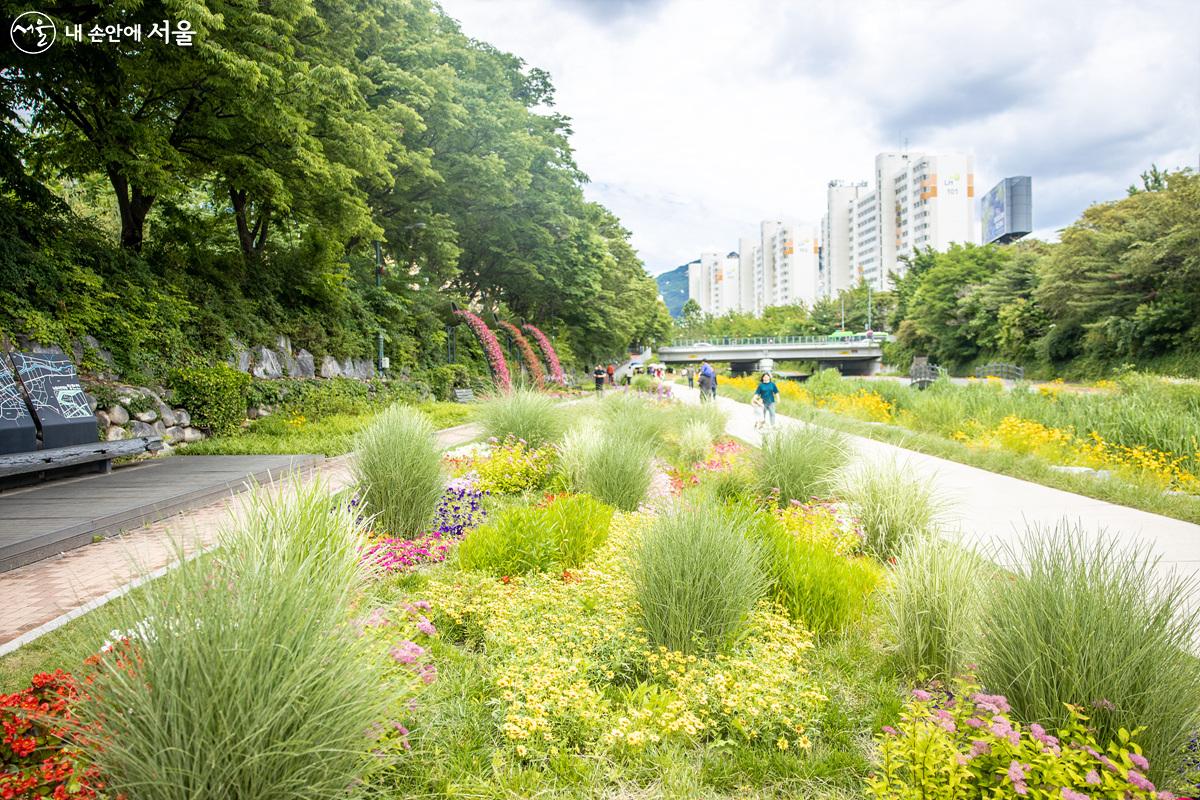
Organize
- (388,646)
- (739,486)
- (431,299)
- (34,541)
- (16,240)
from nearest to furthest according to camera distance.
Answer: (388,646)
(34,541)
(739,486)
(16,240)
(431,299)

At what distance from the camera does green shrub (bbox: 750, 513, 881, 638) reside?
12.3 ft

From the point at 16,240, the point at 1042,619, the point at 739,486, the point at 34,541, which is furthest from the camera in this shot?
the point at 16,240

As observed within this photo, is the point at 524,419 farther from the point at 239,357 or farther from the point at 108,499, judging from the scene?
the point at 239,357

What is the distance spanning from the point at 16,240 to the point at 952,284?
58638 millimetres

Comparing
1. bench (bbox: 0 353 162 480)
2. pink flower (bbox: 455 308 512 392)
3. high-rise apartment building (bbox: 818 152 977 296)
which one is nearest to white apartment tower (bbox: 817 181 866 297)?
high-rise apartment building (bbox: 818 152 977 296)

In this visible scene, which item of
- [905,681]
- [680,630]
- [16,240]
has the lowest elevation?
[905,681]

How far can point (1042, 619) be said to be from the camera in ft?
8.41

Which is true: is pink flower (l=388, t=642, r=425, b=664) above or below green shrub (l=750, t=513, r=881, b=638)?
above

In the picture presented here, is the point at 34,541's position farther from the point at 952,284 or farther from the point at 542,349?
the point at 952,284

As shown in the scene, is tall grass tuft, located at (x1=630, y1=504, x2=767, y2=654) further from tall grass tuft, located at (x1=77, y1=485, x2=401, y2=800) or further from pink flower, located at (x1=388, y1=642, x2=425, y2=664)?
tall grass tuft, located at (x1=77, y1=485, x2=401, y2=800)

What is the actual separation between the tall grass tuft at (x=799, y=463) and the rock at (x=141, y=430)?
30.7 ft

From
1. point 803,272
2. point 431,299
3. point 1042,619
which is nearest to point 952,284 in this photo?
point 431,299

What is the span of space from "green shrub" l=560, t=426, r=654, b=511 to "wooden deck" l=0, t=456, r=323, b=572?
284cm

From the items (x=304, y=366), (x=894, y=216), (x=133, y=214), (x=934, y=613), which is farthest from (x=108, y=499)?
(x=894, y=216)
